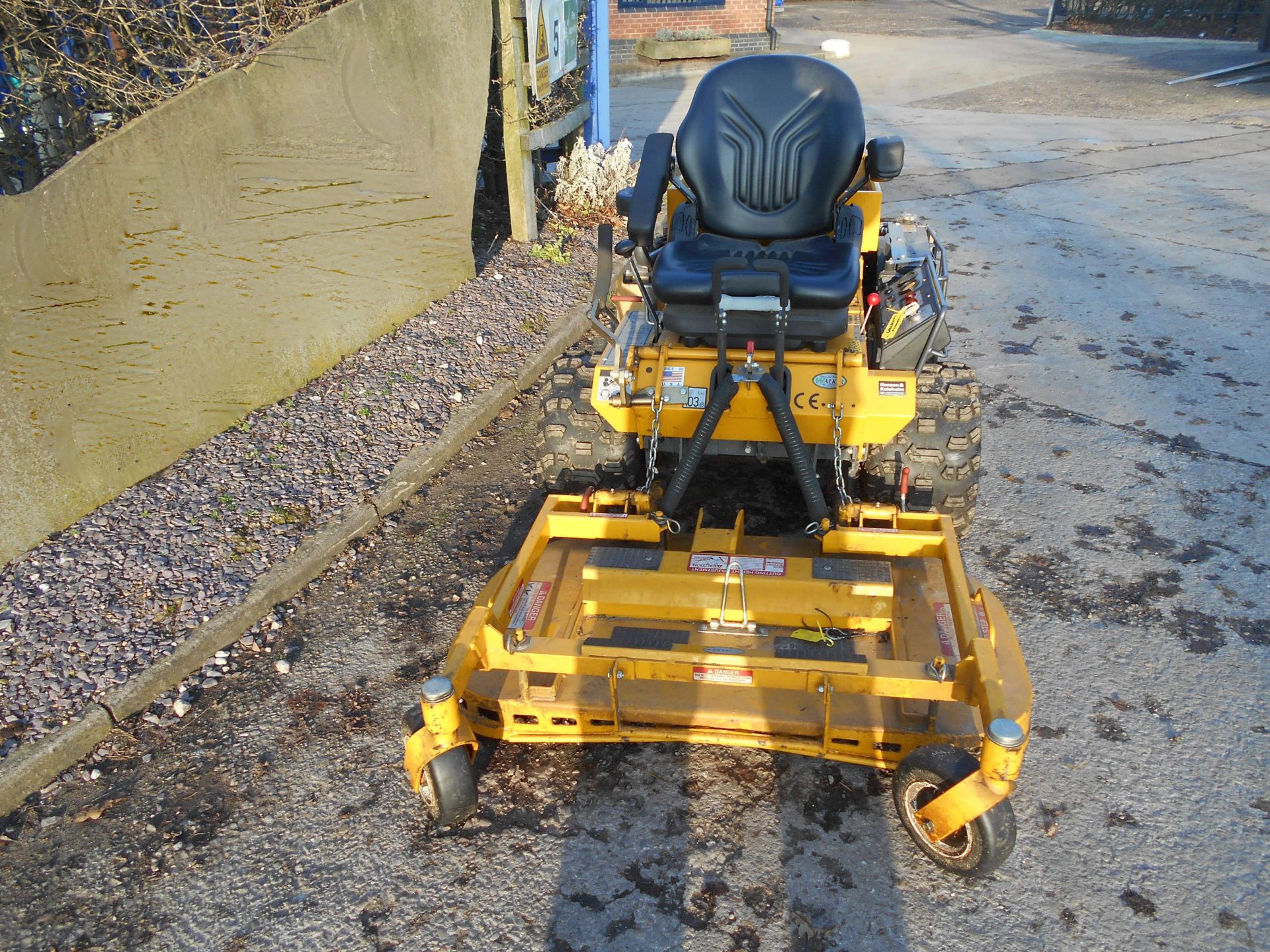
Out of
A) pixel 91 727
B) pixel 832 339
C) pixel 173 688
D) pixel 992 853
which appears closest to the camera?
pixel 992 853

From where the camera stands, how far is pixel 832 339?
12.2 feet

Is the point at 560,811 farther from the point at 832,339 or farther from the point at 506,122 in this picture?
the point at 506,122

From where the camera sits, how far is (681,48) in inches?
694

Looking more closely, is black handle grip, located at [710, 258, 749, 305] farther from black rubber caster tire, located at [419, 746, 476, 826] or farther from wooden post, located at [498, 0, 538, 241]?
wooden post, located at [498, 0, 538, 241]

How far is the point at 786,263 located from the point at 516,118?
3885 mm

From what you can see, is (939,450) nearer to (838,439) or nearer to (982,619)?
(838,439)

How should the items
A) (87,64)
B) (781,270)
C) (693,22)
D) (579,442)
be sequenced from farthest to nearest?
1. (693,22)
2. (87,64)
3. (579,442)
4. (781,270)

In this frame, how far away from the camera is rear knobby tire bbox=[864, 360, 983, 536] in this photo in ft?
12.7

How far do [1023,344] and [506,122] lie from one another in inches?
153

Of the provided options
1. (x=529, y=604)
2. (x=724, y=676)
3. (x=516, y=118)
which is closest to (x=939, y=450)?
(x=724, y=676)

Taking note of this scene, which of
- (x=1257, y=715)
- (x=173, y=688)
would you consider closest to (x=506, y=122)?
(x=173, y=688)

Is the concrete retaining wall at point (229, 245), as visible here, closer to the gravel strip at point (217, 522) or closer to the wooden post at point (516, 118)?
the gravel strip at point (217, 522)

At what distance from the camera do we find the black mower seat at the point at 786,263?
3.52 m

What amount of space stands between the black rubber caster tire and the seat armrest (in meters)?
2.16
